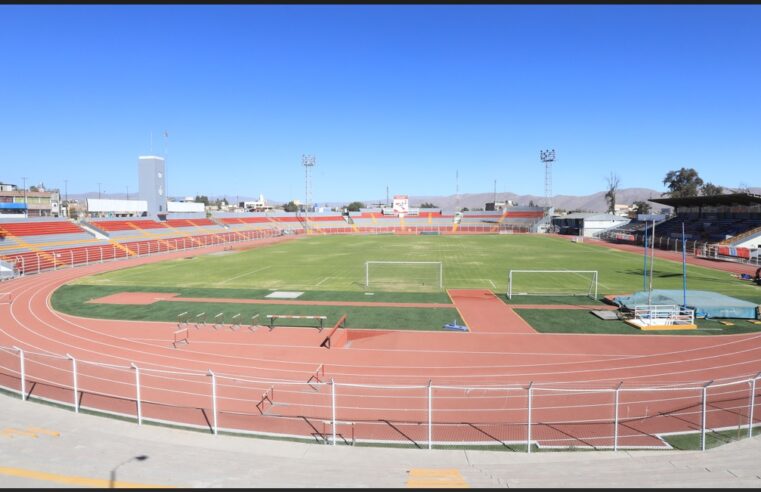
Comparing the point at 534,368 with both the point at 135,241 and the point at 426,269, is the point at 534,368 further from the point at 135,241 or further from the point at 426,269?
the point at 135,241

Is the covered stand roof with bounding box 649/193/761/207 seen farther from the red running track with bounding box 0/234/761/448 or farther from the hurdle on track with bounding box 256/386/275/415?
the hurdle on track with bounding box 256/386/275/415

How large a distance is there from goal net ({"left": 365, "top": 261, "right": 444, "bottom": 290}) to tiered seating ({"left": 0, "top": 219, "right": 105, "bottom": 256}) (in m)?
35.0

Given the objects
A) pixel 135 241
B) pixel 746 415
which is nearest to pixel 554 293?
pixel 746 415

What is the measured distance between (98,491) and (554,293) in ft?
93.9

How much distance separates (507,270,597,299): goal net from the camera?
29.9 meters

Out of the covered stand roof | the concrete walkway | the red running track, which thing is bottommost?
the red running track

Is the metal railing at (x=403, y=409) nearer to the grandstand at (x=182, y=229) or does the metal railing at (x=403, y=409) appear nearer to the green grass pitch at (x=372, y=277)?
the green grass pitch at (x=372, y=277)

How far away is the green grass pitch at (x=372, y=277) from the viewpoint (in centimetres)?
2939

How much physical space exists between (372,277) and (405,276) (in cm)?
294

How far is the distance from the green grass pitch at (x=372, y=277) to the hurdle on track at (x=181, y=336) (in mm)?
3960

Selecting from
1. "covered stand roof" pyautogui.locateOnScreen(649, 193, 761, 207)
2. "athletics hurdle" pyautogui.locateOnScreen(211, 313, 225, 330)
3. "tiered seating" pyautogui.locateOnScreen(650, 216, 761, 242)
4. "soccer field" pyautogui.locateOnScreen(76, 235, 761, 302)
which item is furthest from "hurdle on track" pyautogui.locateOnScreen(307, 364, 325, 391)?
"tiered seating" pyautogui.locateOnScreen(650, 216, 761, 242)

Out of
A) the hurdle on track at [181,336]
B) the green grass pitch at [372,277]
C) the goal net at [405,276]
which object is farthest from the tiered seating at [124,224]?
the hurdle on track at [181,336]

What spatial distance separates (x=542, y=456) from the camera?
9289 mm

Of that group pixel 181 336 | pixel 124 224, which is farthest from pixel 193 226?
pixel 181 336
